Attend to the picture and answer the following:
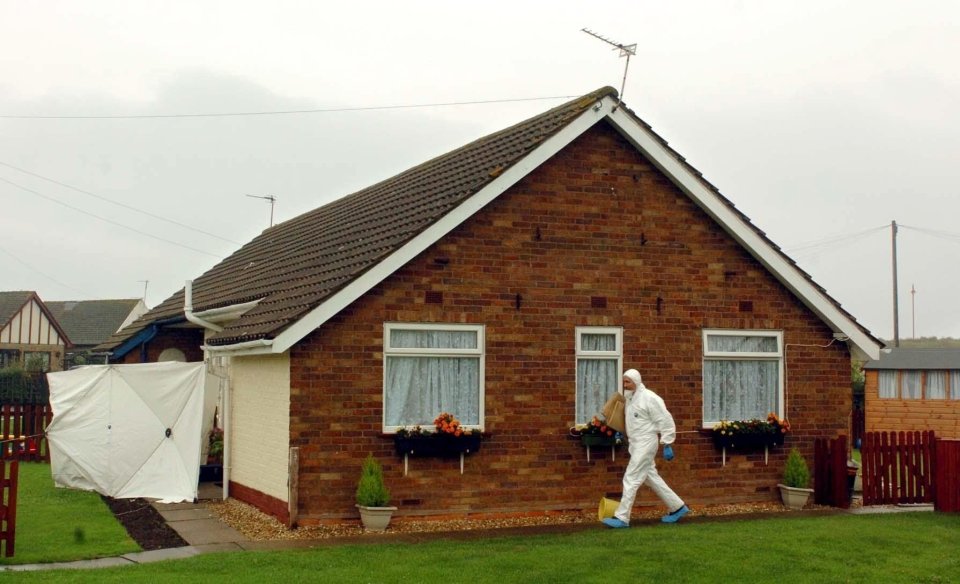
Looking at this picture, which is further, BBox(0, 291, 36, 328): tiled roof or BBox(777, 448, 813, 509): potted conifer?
BBox(0, 291, 36, 328): tiled roof

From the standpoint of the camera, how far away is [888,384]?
3191cm

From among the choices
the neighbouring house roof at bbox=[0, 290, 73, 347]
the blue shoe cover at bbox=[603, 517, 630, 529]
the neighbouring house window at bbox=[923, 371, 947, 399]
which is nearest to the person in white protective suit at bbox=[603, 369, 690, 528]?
the blue shoe cover at bbox=[603, 517, 630, 529]

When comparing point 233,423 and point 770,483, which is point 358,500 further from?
point 770,483

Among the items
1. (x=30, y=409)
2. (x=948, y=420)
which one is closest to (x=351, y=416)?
(x=30, y=409)

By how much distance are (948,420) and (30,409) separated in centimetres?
2456

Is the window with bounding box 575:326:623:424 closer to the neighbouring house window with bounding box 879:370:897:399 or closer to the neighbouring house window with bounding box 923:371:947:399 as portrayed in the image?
the neighbouring house window with bounding box 879:370:897:399

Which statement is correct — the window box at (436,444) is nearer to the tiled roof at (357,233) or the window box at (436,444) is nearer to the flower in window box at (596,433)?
the flower in window box at (596,433)

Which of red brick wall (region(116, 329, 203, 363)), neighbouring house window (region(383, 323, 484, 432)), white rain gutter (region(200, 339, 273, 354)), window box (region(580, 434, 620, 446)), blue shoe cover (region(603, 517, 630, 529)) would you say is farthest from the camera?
red brick wall (region(116, 329, 203, 363))

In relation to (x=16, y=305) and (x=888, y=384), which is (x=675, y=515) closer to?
(x=888, y=384)

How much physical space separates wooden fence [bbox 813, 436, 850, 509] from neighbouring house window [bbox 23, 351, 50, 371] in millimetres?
44472

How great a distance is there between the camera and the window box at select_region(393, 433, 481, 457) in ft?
42.0

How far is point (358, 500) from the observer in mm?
12359

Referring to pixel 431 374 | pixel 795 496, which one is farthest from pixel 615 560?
pixel 795 496

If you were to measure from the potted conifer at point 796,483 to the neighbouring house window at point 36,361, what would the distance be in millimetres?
44379
